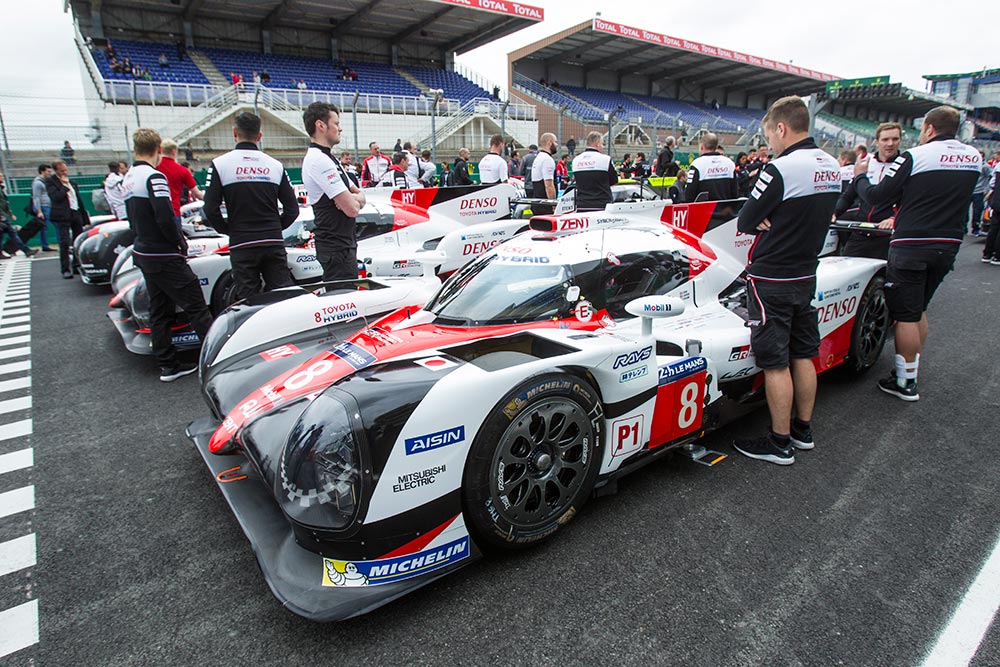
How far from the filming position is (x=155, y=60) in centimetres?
2200

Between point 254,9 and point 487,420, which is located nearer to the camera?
point 487,420

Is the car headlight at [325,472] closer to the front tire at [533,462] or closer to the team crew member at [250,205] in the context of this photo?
the front tire at [533,462]

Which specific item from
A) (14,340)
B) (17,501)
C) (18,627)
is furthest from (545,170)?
(18,627)

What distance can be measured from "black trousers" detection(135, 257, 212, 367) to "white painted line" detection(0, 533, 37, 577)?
2118 millimetres

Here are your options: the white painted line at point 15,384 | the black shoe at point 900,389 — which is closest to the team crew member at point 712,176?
the black shoe at point 900,389

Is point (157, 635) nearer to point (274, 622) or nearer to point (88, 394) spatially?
point (274, 622)

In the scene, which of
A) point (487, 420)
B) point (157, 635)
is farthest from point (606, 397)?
point (157, 635)

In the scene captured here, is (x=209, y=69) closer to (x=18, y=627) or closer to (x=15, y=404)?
(x=15, y=404)

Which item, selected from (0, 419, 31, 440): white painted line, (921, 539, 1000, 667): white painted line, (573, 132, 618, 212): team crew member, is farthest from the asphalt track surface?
(573, 132, 618, 212): team crew member

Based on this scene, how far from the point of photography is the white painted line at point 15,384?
13.8 feet

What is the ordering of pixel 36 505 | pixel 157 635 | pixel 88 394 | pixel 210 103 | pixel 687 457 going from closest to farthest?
pixel 157 635 < pixel 36 505 < pixel 687 457 < pixel 88 394 < pixel 210 103

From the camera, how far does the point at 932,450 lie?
302 centimetres

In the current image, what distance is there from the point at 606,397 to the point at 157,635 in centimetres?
182

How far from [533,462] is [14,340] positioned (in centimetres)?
577
